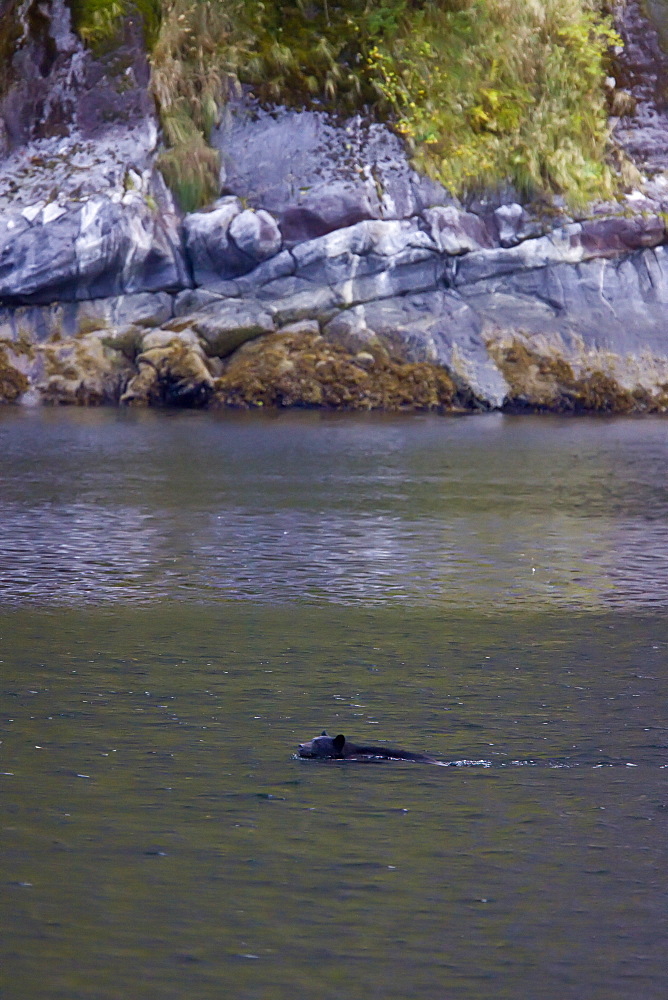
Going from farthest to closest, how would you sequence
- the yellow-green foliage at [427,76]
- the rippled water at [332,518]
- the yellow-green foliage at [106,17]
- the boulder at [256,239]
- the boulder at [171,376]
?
1. the yellow-green foliage at [106,17]
2. the yellow-green foliage at [427,76]
3. the boulder at [256,239]
4. the boulder at [171,376]
5. the rippled water at [332,518]

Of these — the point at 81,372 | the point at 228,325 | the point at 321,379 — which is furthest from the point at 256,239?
the point at 81,372

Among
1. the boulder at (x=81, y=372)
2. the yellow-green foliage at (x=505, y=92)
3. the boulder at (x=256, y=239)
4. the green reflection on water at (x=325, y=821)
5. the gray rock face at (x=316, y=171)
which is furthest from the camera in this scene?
the yellow-green foliage at (x=505, y=92)

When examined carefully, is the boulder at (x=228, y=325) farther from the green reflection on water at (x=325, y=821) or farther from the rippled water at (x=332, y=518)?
the green reflection on water at (x=325, y=821)

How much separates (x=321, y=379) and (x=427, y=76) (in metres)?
10.4

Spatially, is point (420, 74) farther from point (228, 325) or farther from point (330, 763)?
point (330, 763)

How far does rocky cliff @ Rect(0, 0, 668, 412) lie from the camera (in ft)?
121

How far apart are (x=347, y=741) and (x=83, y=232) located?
31.7 metres

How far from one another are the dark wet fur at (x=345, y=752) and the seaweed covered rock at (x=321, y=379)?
98.3ft

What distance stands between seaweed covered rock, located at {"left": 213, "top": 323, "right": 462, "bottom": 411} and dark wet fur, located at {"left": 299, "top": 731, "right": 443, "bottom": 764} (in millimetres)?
29953

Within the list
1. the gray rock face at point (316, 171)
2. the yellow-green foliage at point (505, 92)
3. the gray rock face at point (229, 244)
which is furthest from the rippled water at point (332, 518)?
the yellow-green foliage at point (505, 92)

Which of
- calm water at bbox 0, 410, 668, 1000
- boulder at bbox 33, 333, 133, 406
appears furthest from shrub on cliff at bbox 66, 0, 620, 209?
calm water at bbox 0, 410, 668, 1000

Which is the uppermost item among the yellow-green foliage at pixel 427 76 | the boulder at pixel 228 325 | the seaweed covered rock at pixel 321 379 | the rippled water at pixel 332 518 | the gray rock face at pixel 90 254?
the yellow-green foliage at pixel 427 76

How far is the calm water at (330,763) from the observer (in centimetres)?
499

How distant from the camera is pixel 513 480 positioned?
20766 mm
